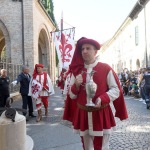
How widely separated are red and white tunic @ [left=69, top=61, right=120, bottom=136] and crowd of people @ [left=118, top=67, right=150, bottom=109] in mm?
8344

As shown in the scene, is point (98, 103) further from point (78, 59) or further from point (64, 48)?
point (64, 48)

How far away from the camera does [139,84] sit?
516 inches

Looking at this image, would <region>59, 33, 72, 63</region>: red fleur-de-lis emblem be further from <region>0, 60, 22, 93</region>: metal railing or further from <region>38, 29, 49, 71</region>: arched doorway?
<region>38, 29, 49, 71</region>: arched doorway

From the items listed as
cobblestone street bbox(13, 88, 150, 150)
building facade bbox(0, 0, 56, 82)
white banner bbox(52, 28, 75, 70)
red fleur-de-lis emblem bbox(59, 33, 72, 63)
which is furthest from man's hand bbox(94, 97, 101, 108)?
building facade bbox(0, 0, 56, 82)

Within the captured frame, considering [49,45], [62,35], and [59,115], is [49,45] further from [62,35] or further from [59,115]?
[59,115]

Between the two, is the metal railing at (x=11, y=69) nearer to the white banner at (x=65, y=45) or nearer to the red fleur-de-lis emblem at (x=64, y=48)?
the white banner at (x=65, y=45)

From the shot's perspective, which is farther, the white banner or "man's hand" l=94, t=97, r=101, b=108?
the white banner

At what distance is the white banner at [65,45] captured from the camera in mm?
10452

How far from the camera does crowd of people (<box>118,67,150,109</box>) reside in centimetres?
1189

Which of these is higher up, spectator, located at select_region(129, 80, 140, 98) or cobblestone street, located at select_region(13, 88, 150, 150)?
spectator, located at select_region(129, 80, 140, 98)

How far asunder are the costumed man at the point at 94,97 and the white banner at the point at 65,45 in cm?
672

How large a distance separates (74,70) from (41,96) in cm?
538

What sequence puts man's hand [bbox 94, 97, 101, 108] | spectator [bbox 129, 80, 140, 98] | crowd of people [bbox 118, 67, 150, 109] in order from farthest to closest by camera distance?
spectator [bbox 129, 80, 140, 98] < crowd of people [bbox 118, 67, 150, 109] < man's hand [bbox 94, 97, 101, 108]

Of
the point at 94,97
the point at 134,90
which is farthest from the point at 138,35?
the point at 94,97
